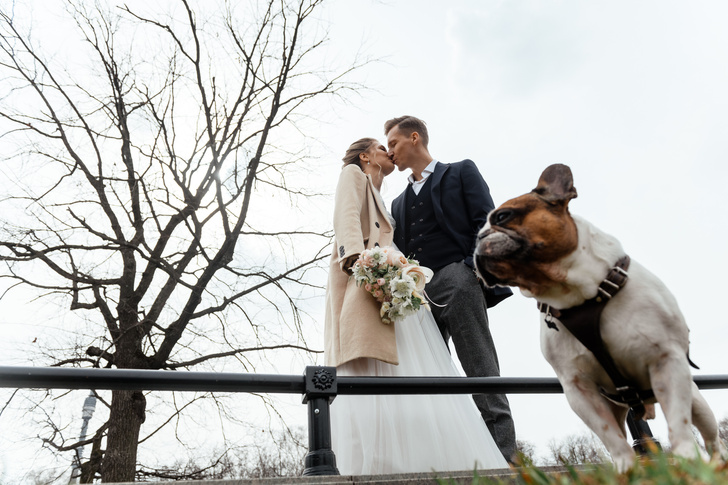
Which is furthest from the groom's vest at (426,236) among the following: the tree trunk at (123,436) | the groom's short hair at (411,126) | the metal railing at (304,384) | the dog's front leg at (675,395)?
the tree trunk at (123,436)

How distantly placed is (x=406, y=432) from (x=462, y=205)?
1933 mm

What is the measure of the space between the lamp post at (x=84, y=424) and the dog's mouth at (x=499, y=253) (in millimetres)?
8514

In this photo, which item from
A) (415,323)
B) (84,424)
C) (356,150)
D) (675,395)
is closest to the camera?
(675,395)

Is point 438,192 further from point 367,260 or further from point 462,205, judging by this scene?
point 367,260

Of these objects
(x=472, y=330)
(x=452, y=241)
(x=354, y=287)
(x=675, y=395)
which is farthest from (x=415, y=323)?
(x=675, y=395)

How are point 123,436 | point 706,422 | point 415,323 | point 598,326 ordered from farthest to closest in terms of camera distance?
1. point 123,436
2. point 415,323
3. point 706,422
4. point 598,326

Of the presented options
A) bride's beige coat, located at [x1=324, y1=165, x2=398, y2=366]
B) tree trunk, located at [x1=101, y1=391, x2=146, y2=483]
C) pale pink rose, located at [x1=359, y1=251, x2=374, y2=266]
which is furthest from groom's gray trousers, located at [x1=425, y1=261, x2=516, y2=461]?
tree trunk, located at [x1=101, y1=391, x2=146, y2=483]

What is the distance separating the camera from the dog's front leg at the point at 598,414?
1995 mm

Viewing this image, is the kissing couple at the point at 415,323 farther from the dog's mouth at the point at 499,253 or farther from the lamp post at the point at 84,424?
the lamp post at the point at 84,424

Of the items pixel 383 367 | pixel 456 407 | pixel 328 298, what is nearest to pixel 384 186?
pixel 328 298

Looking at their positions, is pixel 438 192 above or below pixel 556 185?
above

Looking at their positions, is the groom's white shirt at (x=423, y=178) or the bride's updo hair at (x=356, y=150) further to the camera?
the bride's updo hair at (x=356, y=150)

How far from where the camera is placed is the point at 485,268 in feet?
7.10

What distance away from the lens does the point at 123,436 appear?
27.8 feet
